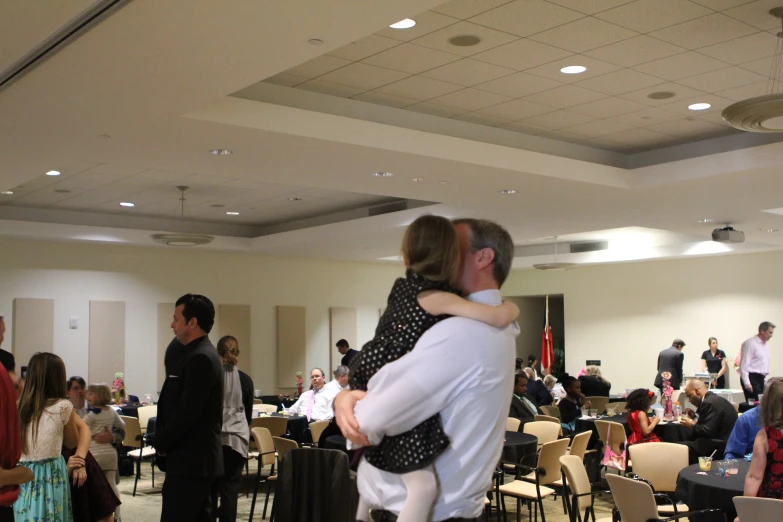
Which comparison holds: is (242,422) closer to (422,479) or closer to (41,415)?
(41,415)

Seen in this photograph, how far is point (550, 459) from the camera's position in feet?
24.4

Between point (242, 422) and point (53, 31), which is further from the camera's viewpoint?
point (242, 422)

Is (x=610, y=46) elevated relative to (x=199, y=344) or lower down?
elevated

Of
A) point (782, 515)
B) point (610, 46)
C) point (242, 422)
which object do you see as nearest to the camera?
point (782, 515)

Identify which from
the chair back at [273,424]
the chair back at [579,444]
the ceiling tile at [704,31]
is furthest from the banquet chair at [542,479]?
the ceiling tile at [704,31]

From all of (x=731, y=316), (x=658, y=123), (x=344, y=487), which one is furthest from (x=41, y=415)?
(x=731, y=316)

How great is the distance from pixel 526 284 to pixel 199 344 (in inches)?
658

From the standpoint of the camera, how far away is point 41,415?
4660 millimetres

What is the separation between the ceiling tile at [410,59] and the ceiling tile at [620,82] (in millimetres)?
1376

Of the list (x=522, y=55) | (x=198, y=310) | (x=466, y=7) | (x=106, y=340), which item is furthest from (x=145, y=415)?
(x=466, y=7)

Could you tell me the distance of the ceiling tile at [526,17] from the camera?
5406 millimetres

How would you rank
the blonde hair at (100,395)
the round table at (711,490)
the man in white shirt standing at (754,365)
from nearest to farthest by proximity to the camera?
the round table at (711,490)
the blonde hair at (100,395)
the man in white shirt standing at (754,365)

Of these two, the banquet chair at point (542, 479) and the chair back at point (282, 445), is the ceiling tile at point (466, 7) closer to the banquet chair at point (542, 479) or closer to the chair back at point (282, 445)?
the banquet chair at point (542, 479)

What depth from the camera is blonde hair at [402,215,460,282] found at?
185 cm
